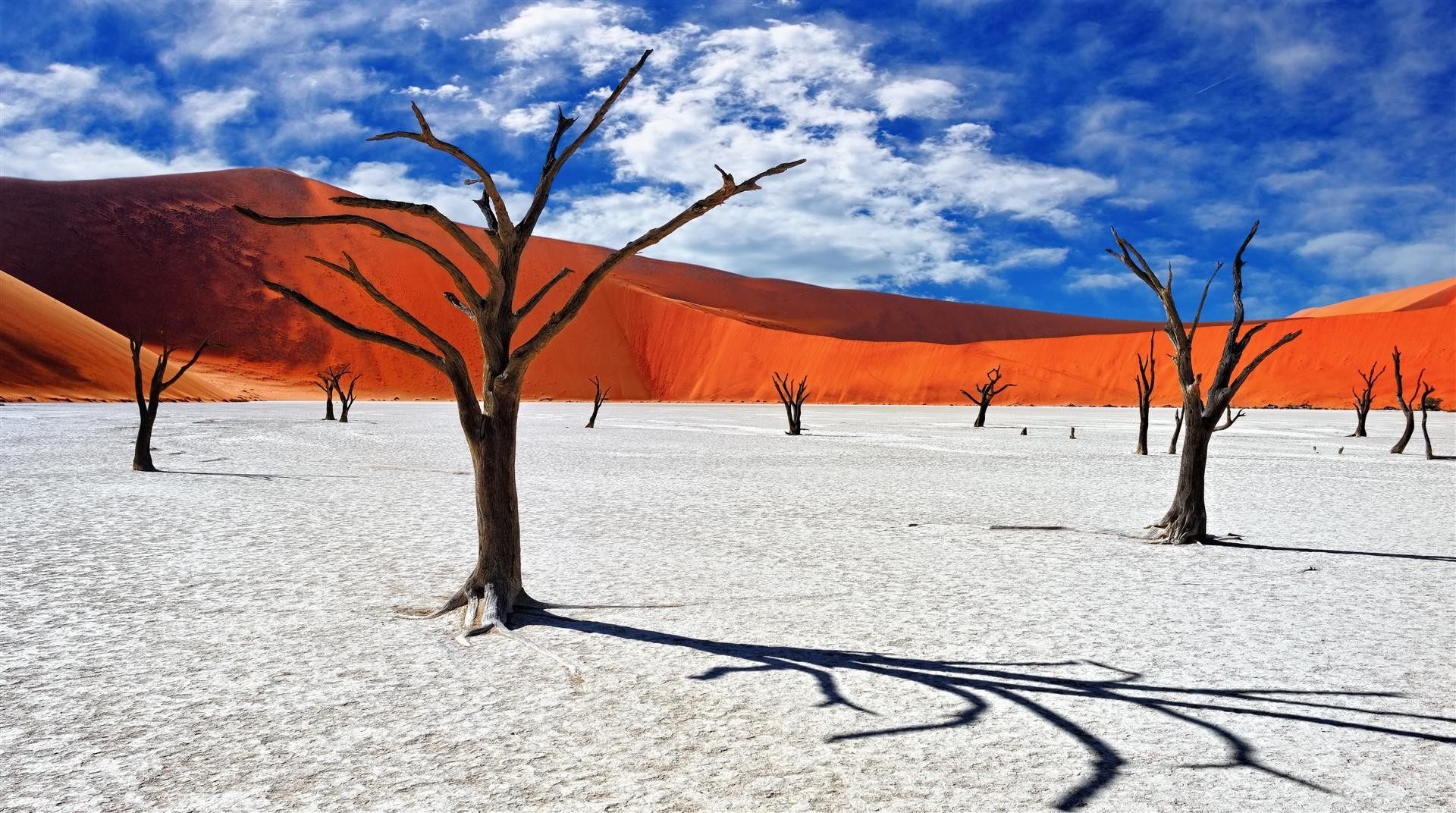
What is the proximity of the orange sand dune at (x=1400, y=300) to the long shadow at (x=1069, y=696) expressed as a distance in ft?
388

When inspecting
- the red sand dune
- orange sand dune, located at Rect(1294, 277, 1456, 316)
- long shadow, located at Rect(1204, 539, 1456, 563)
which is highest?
orange sand dune, located at Rect(1294, 277, 1456, 316)

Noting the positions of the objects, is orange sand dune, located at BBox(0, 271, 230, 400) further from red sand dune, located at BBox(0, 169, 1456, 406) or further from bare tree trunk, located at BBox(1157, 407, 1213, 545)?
bare tree trunk, located at BBox(1157, 407, 1213, 545)

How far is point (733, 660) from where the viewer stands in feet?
15.3

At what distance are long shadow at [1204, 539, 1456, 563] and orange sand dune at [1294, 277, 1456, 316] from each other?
113 meters

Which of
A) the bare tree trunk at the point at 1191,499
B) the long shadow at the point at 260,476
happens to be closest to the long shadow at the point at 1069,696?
the bare tree trunk at the point at 1191,499

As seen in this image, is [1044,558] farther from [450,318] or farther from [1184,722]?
[450,318]

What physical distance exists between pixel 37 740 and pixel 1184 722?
4.36 meters

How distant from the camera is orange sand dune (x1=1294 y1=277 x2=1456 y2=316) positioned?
360 feet

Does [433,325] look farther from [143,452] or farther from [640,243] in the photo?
[640,243]

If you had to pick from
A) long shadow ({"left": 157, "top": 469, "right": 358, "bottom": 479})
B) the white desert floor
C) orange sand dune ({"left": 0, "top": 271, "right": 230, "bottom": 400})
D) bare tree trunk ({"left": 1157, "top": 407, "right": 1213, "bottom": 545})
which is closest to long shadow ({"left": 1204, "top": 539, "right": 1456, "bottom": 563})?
the white desert floor

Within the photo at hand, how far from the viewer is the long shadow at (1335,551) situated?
7.64 metres

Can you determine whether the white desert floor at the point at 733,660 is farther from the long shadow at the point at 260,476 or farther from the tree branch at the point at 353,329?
the long shadow at the point at 260,476

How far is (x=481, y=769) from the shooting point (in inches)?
130

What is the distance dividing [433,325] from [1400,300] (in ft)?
376
